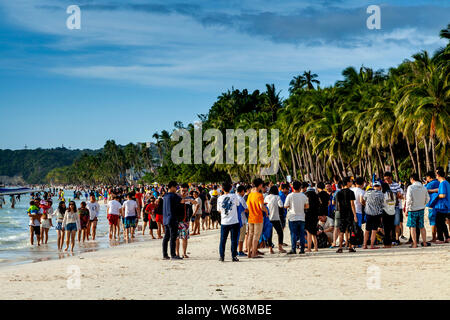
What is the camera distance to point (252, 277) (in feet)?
→ 34.6

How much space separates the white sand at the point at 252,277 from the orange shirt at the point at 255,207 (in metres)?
1.01

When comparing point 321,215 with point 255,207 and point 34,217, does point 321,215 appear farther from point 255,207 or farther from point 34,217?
point 34,217

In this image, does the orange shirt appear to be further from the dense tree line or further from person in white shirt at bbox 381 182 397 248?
the dense tree line

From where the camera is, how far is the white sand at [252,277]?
8820mm

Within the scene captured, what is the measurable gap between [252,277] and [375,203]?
4404 millimetres

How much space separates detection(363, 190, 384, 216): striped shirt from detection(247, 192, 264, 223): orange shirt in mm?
2720

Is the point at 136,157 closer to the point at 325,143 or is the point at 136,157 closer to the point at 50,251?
the point at 325,143

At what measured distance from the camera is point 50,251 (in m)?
18.6

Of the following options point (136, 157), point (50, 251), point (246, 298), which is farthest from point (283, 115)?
point (136, 157)

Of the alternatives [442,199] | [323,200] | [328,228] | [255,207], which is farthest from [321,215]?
[442,199]

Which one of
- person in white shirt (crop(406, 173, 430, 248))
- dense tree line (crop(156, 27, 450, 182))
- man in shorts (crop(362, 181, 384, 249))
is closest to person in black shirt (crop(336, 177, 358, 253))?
man in shorts (crop(362, 181, 384, 249))

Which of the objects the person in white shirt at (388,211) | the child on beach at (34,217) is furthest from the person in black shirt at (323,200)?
the child on beach at (34,217)

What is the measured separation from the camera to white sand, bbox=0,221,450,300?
8820mm
